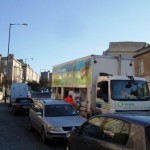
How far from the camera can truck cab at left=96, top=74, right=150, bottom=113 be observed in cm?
1431

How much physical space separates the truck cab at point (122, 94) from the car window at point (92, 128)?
6.18 meters

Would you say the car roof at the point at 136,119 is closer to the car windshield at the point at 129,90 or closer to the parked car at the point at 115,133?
the parked car at the point at 115,133

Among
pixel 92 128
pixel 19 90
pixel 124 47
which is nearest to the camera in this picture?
pixel 92 128

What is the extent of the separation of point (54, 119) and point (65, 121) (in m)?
0.59

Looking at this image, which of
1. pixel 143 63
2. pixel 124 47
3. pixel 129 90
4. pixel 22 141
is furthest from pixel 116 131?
pixel 124 47

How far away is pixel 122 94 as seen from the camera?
14.5 metres

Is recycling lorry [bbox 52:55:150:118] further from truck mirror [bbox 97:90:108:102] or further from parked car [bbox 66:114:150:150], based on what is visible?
parked car [bbox 66:114:150:150]

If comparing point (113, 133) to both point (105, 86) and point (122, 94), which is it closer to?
point (122, 94)

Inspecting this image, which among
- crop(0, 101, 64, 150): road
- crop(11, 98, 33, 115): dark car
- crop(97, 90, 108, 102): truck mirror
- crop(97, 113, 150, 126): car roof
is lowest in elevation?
crop(0, 101, 64, 150): road

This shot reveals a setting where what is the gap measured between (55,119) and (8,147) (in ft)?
7.34

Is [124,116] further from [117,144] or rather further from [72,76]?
[72,76]

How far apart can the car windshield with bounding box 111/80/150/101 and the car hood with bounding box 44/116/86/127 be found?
1.73m

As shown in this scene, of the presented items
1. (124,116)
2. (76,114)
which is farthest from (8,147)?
(124,116)

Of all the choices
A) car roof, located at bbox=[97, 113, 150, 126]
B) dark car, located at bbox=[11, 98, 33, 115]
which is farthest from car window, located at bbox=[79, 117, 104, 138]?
dark car, located at bbox=[11, 98, 33, 115]
